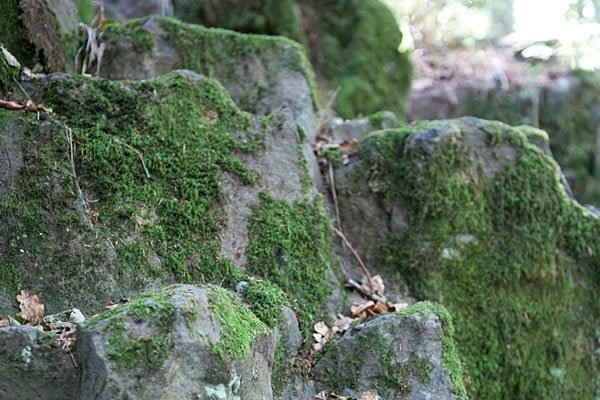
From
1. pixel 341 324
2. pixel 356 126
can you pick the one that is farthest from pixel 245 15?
pixel 341 324

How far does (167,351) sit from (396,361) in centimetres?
162

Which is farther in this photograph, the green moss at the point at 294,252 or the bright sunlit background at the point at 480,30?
the bright sunlit background at the point at 480,30

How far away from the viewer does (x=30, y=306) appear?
272 cm

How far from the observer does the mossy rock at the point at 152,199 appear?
2904 mm

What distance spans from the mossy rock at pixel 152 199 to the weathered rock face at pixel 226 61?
940 millimetres

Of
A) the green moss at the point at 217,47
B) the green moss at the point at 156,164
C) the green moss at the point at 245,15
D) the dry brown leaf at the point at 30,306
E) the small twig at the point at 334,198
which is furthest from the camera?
the green moss at the point at 245,15

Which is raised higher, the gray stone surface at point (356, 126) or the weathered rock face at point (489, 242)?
the gray stone surface at point (356, 126)

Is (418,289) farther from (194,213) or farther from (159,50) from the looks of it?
(159,50)

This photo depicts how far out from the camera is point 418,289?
4016 millimetres

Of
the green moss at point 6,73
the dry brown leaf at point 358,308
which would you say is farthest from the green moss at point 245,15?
the dry brown leaf at point 358,308

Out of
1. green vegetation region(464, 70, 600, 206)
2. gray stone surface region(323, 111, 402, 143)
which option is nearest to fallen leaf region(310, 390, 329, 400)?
gray stone surface region(323, 111, 402, 143)

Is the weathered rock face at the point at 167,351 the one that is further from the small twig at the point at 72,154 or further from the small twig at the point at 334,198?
the small twig at the point at 334,198

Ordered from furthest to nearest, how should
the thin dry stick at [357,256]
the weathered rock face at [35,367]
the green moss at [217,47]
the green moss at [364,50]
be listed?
1. the green moss at [364,50]
2. the green moss at [217,47]
3. the thin dry stick at [357,256]
4. the weathered rock face at [35,367]

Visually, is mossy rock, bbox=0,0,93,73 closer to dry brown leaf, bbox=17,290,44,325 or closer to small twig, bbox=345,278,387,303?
dry brown leaf, bbox=17,290,44,325
